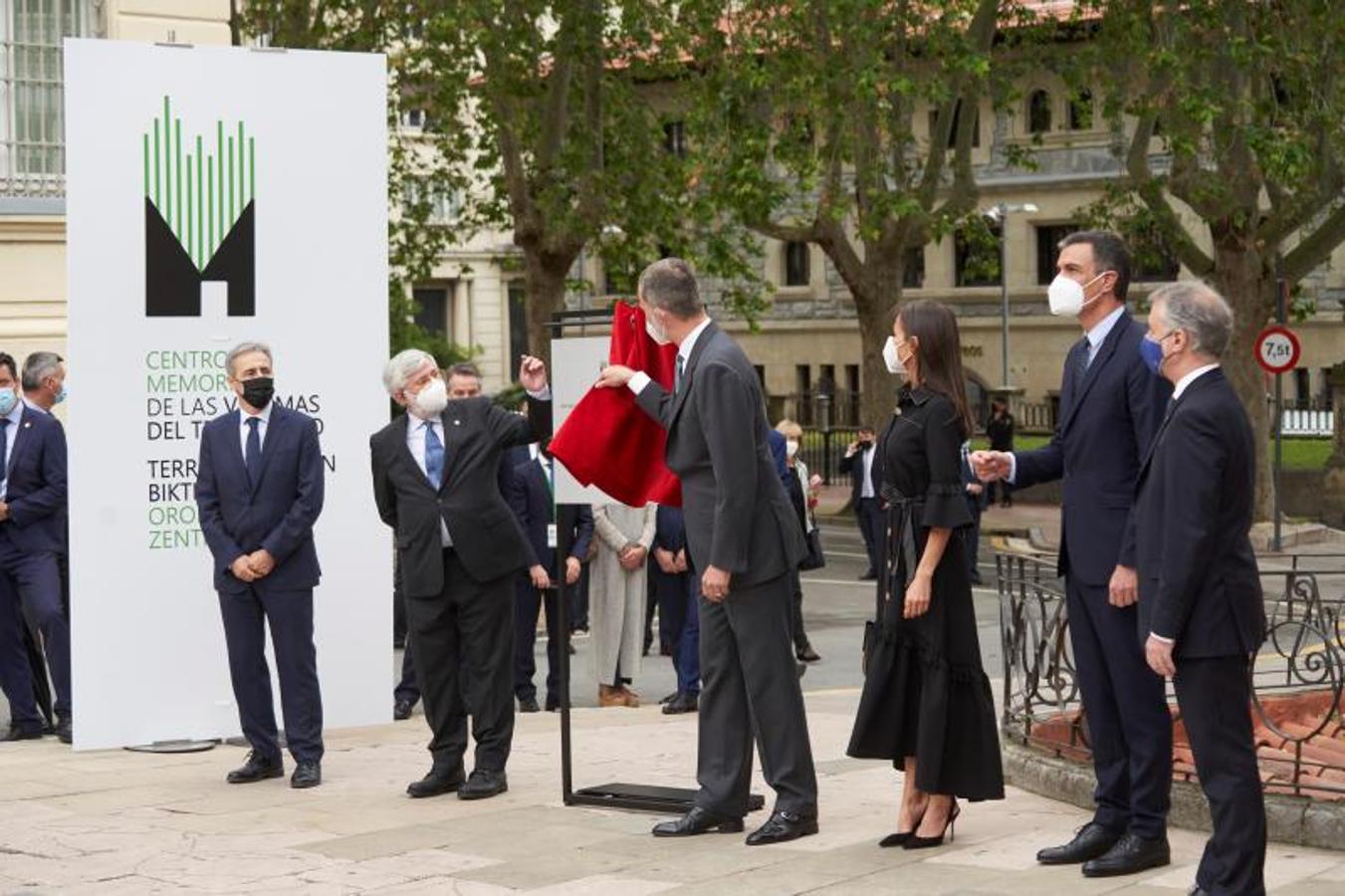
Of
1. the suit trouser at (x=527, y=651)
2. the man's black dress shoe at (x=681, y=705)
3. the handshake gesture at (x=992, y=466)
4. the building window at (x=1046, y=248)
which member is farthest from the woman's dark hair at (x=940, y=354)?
the building window at (x=1046, y=248)

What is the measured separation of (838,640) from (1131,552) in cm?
1185

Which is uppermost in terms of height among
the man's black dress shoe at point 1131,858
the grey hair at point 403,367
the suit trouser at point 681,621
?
the grey hair at point 403,367

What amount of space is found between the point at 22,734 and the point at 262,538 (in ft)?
9.95

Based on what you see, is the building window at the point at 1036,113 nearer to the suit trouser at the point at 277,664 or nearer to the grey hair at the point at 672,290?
the suit trouser at the point at 277,664

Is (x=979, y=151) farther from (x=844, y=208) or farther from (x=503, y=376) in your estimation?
(x=844, y=208)

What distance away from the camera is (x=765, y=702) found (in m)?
9.23

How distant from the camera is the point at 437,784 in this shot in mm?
10719

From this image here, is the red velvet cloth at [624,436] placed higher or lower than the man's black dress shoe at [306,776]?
higher

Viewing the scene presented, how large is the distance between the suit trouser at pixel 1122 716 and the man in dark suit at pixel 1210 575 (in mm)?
720

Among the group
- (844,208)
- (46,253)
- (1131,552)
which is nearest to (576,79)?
(844,208)

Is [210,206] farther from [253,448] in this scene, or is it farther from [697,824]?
[697,824]

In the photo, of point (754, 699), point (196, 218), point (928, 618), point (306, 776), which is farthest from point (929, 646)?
point (196, 218)

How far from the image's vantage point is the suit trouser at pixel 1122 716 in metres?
8.33

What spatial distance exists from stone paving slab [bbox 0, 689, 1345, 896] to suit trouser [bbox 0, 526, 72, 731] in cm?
130
